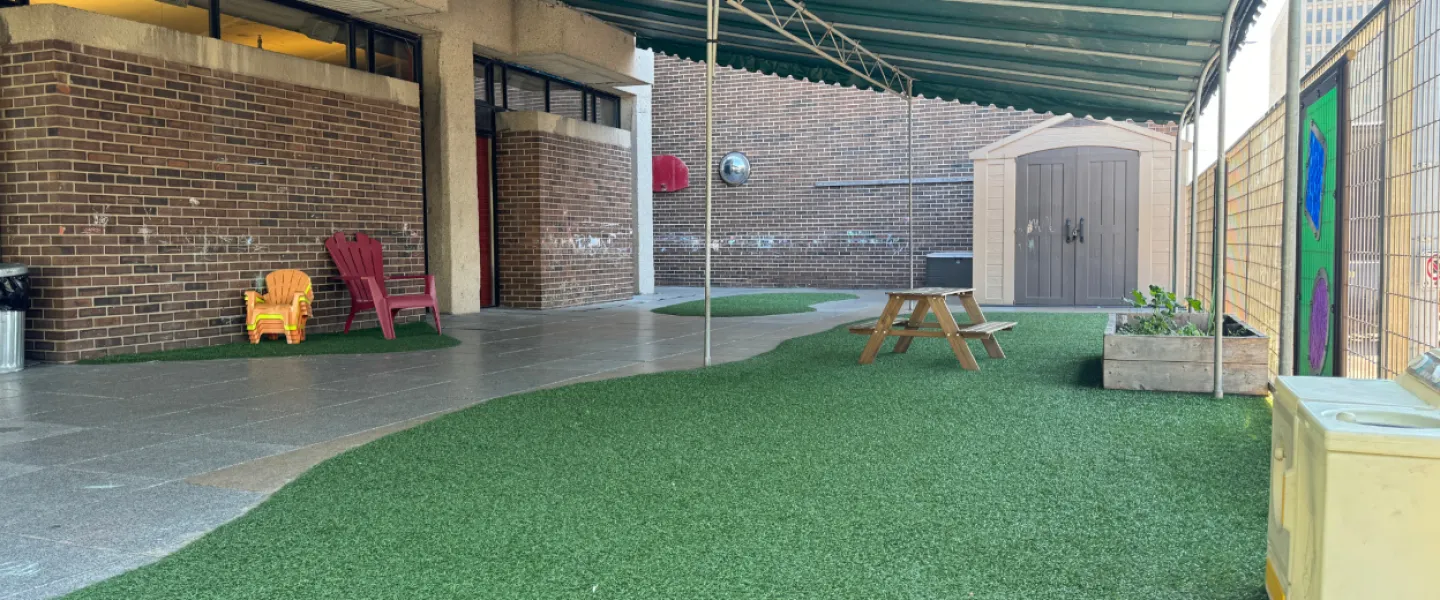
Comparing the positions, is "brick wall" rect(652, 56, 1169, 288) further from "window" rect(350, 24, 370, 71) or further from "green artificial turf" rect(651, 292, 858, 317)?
"window" rect(350, 24, 370, 71)

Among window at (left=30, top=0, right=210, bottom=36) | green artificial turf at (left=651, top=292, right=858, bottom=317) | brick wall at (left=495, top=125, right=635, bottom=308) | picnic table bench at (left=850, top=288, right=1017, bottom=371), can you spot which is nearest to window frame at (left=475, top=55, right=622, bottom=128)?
brick wall at (left=495, top=125, right=635, bottom=308)

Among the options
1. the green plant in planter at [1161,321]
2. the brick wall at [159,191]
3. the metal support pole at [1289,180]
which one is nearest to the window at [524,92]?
the brick wall at [159,191]

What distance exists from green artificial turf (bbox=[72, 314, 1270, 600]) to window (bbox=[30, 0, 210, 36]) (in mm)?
4415

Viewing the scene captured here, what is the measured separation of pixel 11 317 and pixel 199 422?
2.72 metres

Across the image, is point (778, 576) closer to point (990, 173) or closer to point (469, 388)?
point (469, 388)

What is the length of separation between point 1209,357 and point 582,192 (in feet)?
27.8

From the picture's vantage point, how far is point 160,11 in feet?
23.8

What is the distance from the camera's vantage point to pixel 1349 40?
391 cm

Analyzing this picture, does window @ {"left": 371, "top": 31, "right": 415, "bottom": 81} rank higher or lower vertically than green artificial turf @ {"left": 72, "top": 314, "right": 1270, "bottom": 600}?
higher

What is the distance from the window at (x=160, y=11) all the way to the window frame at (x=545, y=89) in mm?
3630

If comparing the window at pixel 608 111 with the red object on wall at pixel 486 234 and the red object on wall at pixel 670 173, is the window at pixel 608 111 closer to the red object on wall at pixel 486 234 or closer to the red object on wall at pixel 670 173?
the red object on wall at pixel 486 234

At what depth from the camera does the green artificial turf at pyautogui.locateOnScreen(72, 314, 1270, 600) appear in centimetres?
235

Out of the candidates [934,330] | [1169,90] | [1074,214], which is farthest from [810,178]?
[934,330]

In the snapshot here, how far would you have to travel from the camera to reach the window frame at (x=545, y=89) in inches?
442
